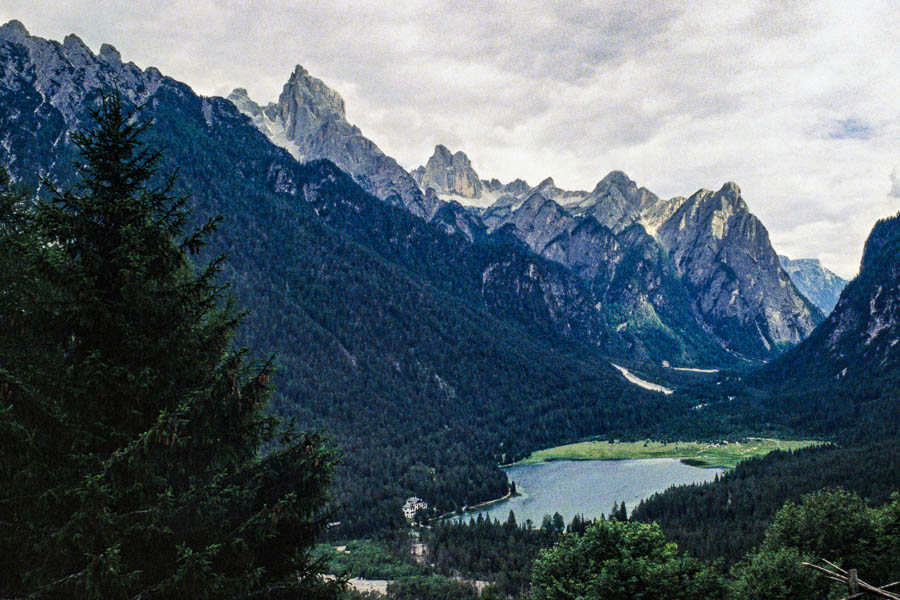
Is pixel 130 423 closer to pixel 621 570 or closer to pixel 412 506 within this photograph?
pixel 621 570

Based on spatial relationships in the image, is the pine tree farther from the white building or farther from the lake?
the white building

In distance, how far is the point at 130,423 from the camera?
14.6m

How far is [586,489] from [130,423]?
173m

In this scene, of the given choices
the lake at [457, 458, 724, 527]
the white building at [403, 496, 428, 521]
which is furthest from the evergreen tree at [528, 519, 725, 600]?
the white building at [403, 496, 428, 521]

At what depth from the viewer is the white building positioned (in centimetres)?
15032

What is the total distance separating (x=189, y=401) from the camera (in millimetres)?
14125

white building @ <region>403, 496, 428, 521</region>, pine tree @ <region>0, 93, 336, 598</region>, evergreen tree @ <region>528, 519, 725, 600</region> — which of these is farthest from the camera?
white building @ <region>403, 496, 428, 521</region>

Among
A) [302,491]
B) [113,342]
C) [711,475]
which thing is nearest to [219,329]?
[113,342]

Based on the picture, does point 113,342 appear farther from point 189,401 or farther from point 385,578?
point 385,578

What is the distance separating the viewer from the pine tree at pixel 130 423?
12.5 meters

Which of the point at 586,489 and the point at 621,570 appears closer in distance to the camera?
the point at 621,570

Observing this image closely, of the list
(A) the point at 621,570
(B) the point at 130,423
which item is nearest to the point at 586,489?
(A) the point at 621,570

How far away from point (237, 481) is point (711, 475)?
639 feet

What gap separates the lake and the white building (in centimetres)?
1243
